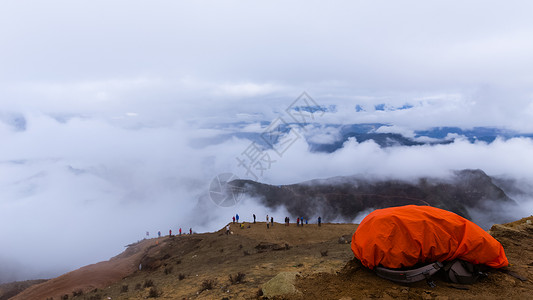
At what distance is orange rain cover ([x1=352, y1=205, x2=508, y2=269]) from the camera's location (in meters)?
6.94

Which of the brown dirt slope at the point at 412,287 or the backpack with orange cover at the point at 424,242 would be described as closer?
the brown dirt slope at the point at 412,287

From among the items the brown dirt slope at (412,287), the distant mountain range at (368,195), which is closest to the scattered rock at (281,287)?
the brown dirt slope at (412,287)

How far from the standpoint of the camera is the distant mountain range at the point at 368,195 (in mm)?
139750

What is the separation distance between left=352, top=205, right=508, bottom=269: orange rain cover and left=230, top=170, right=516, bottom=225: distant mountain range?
129 metres

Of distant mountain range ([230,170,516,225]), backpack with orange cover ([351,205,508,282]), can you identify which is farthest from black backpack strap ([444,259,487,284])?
distant mountain range ([230,170,516,225])

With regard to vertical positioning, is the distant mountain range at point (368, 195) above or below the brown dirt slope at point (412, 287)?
below

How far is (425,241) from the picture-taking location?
22.7ft

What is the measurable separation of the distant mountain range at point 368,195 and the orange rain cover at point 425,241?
425 feet

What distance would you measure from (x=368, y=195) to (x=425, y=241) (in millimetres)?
157511

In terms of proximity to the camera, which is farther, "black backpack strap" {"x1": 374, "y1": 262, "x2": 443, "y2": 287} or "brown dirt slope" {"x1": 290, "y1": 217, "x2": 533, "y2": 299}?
"black backpack strap" {"x1": 374, "y1": 262, "x2": 443, "y2": 287}

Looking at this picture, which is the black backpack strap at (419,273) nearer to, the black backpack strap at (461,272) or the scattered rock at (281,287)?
the black backpack strap at (461,272)

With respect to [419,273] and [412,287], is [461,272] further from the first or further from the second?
[412,287]

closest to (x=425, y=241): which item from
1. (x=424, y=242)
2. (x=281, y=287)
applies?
(x=424, y=242)

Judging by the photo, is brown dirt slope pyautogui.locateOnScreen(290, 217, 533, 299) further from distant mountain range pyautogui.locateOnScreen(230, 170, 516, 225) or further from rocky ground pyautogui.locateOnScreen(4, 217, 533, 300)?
distant mountain range pyautogui.locateOnScreen(230, 170, 516, 225)
